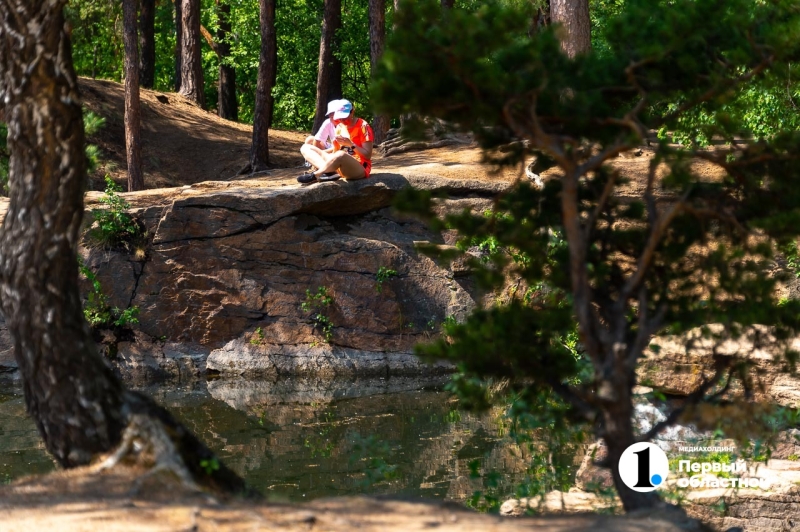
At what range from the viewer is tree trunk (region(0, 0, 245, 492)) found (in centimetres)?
548

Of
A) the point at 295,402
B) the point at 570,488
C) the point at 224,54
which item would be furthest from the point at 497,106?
the point at 224,54

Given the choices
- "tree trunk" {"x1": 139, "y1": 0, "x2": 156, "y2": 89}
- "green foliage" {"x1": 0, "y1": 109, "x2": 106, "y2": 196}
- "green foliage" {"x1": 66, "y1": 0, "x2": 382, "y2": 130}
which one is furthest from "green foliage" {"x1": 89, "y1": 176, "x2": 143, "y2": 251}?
"tree trunk" {"x1": 139, "y1": 0, "x2": 156, "y2": 89}

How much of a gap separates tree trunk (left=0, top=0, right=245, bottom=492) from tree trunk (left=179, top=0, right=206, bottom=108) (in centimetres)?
1802

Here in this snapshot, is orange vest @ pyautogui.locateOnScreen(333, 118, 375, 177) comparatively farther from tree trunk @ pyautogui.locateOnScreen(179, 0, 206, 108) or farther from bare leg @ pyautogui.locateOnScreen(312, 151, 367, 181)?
tree trunk @ pyautogui.locateOnScreen(179, 0, 206, 108)

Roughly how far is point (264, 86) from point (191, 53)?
5039 millimetres

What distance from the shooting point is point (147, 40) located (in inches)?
1011

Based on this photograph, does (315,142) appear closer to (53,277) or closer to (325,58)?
(325,58)

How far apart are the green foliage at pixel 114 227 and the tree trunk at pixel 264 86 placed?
5.46m

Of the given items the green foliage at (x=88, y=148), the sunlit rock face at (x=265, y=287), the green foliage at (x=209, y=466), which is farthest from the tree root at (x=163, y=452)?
the sunlit rock face at (x=265, y=287)

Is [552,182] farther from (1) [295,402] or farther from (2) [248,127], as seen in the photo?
(2) [248,127]

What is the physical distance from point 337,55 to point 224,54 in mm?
6656

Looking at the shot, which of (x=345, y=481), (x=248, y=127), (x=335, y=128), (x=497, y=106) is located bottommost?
(x=345, y=481)

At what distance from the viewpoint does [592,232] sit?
18.7 ft

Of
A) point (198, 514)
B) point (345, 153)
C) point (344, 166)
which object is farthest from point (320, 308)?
point (198, 514)
